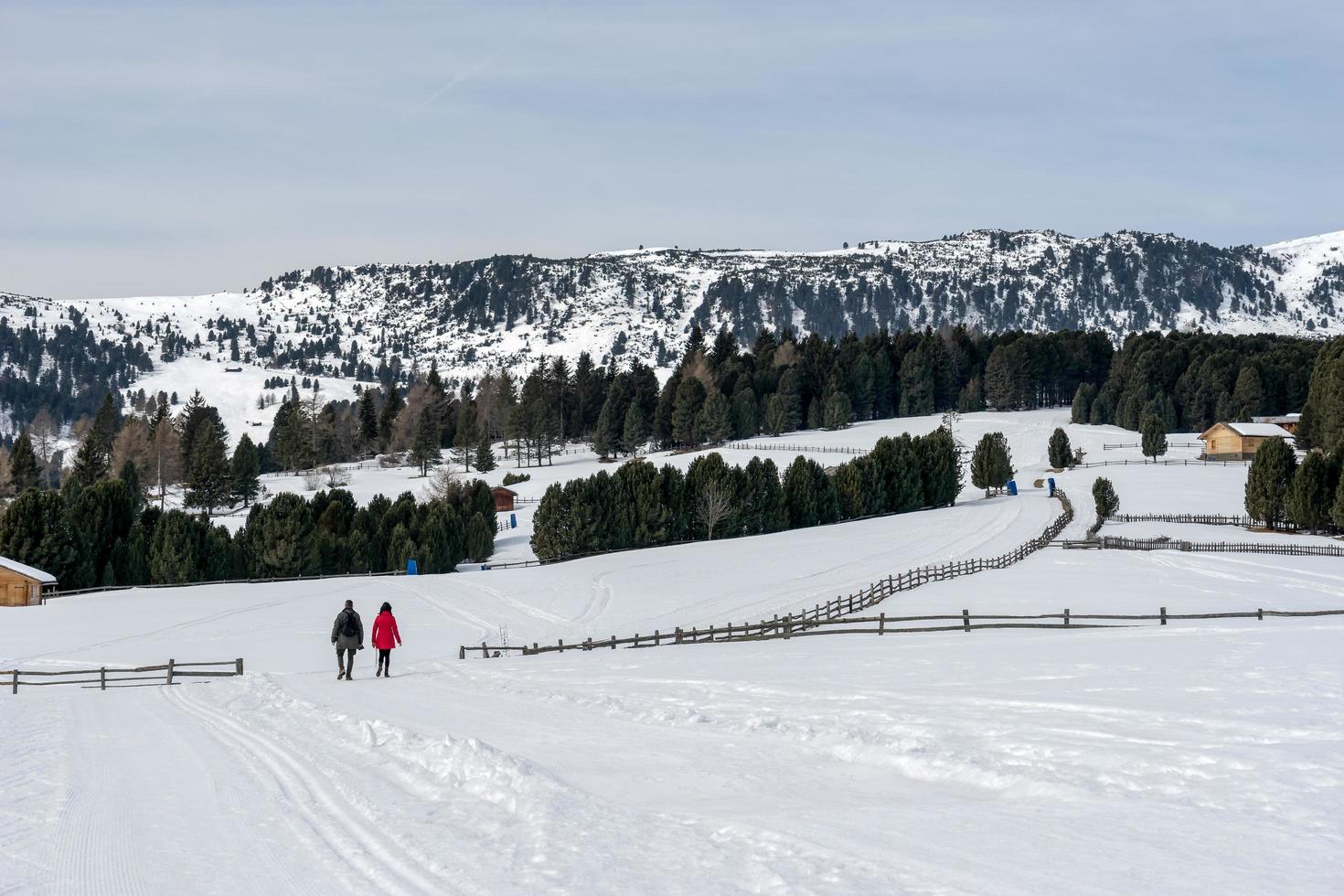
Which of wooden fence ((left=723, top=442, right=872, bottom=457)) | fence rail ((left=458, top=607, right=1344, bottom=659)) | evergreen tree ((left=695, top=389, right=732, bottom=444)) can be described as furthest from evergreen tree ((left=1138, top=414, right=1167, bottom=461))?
fence rail ((left=458, top=607, right=1344, bottom=659))

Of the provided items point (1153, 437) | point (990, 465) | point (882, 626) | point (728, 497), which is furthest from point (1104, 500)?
point (882, 626)

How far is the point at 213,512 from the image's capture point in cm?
12088

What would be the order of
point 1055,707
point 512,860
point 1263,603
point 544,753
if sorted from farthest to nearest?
point 1263,603 → point 1055,707 → point 544,753 → point 512,860

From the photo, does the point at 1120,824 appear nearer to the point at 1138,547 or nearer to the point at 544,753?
the point at 544,753

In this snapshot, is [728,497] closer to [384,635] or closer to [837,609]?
[837,609]

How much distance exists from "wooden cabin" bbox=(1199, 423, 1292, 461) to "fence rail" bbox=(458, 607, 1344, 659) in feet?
304

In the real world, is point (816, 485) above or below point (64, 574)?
above

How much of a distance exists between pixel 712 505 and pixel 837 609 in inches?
1626

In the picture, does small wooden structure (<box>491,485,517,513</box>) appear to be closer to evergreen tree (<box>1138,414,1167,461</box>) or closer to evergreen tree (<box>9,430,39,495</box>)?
evergreen tree (<box>9,430,39,495</box>)

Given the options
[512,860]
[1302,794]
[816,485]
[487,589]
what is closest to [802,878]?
[512,860]

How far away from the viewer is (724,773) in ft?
42.3

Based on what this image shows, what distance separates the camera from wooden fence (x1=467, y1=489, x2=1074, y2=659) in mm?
35594

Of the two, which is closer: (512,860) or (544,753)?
(512,860)

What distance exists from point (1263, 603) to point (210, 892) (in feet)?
146
